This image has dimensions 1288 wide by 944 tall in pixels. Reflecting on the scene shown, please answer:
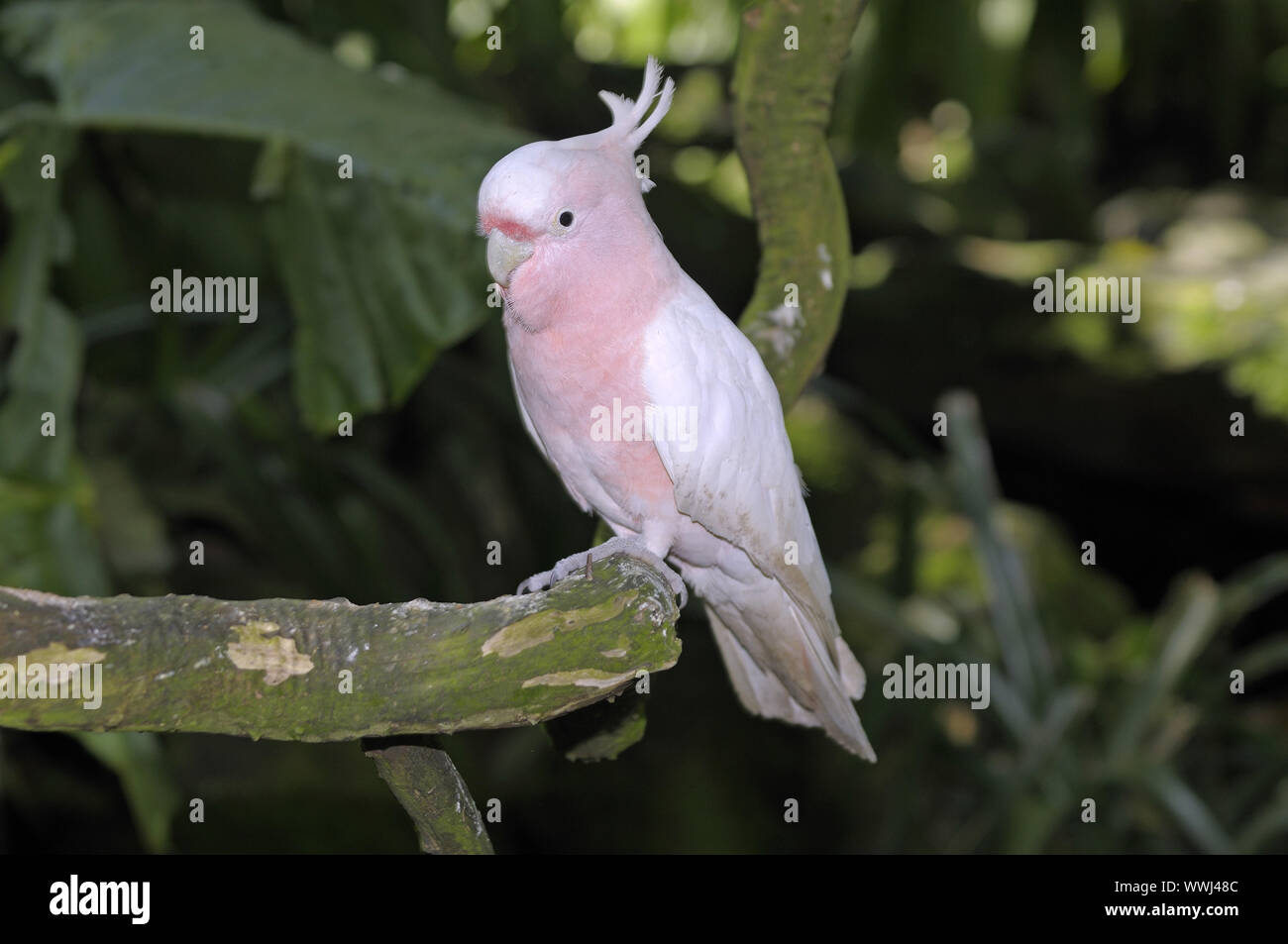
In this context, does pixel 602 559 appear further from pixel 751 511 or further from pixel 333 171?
pixel 333 171

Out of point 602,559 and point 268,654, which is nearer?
point 268,654

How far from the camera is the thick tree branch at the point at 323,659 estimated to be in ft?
2.52

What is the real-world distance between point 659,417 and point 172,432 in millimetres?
1811

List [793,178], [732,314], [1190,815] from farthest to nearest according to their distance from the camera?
[732,314] → [1190,815] → [793,178]

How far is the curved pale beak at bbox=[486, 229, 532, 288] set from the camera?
90 centimetres

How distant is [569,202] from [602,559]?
1.04 feet

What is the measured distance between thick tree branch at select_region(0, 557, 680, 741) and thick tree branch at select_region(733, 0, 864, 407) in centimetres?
50

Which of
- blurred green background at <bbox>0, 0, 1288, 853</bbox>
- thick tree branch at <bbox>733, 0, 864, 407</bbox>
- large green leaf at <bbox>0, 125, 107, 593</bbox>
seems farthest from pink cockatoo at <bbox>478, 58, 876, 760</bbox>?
large green leaf at <bbox>0, 125, 107, 593</bbox>

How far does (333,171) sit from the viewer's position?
1.60 m

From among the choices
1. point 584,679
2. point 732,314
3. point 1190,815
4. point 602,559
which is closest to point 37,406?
point 602,559

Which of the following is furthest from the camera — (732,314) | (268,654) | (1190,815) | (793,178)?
(732,314)

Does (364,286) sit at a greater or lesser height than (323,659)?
greater

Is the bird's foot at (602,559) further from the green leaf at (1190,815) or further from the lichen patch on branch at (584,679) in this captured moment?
the green leaf at (1190,815)

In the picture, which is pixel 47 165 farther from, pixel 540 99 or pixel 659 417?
pixel 540 99
